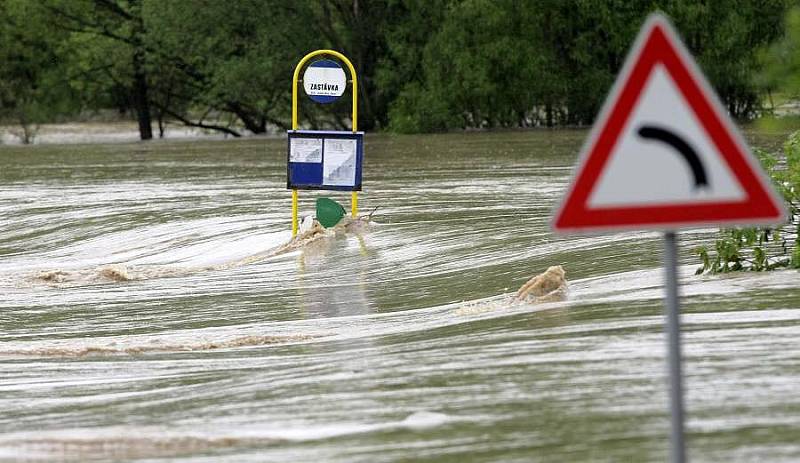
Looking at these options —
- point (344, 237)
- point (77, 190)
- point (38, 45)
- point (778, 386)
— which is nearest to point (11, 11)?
point (38, 45)

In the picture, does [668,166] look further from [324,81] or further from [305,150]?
[324,81]

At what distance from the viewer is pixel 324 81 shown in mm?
18906

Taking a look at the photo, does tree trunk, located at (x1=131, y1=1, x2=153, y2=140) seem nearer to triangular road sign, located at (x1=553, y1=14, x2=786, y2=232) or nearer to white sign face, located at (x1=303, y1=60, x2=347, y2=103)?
white sign face, located at (x1=303, y1=60, x2=347, y2=103)

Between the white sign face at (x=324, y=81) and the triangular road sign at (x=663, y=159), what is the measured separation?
13.5m

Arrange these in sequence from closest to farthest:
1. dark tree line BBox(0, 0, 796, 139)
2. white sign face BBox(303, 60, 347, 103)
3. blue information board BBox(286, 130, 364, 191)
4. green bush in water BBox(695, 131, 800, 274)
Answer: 1. green bush in water BBox(695, 131, 800, 274)
2. blue information board BBox(286, 130, 364, 191)
3. white sign face BBox(303, 60, 347, 103)
4. dark tree line BBox(0, 0, 796, 139)

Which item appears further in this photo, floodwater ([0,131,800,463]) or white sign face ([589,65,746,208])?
floodwater ([0,131,800,463])

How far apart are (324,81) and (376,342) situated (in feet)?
26.4

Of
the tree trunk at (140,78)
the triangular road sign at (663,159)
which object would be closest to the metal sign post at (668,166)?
the triangular road sign at (663,159)

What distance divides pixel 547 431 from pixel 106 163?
34.3m

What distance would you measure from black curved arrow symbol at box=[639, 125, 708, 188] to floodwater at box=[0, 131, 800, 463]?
1530 mm

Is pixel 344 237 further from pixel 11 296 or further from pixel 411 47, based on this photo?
pixel 411 47

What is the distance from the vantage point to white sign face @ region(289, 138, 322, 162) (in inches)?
730

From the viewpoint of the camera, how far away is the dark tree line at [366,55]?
4819 centimetres

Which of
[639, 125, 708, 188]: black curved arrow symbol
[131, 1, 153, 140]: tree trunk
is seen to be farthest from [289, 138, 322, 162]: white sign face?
[131, 1, 153, 140]: tree trunk
